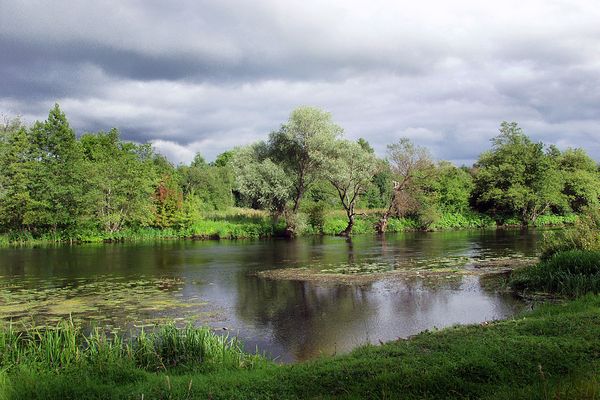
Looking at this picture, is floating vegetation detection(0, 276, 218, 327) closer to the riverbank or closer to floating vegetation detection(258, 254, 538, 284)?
floating vegetation detection(258, 254, 538, 284)

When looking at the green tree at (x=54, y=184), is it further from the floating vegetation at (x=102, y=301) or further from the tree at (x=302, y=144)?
the floating vegetation at (x=102, y=301)

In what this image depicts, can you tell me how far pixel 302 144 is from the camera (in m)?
47.3

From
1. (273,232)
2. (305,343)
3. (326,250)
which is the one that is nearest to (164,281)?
(305,343)

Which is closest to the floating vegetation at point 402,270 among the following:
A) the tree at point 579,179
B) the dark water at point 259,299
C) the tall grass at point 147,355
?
the dark water at point 259,299

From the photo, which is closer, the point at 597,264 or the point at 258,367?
the point at 258,367

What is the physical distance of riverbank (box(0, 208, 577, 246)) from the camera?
A: 44719mm

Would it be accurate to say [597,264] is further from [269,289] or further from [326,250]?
[326,250]

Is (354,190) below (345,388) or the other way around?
the other way around

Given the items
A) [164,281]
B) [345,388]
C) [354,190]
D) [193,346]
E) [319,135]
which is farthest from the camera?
[354,190]

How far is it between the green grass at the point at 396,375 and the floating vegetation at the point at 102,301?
5.45 meters

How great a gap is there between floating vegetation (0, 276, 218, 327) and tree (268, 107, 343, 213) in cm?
2768

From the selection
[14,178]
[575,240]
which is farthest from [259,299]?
[14,178]

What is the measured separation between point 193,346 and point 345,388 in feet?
12.0

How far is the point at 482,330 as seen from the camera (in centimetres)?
898
